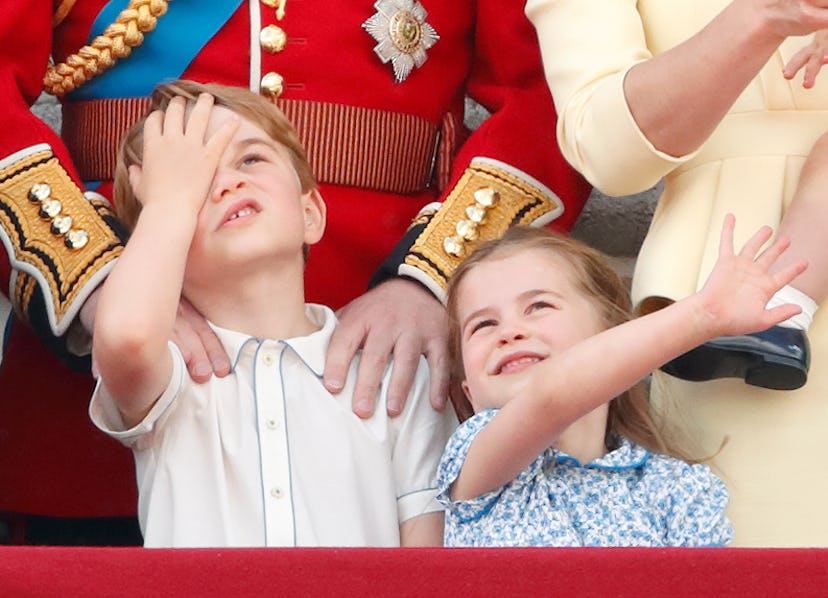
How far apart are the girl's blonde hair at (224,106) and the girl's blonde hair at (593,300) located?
0.20 metres

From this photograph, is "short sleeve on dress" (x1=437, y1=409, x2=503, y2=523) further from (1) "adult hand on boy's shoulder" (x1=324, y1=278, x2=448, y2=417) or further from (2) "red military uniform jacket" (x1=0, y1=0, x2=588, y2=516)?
(2) "red military uniform jacket" (x1=0, y1=0, x2=588, y2=516)

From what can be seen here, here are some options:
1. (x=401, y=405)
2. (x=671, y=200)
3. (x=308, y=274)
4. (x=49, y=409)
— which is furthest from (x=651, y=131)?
(x=49, y=409)

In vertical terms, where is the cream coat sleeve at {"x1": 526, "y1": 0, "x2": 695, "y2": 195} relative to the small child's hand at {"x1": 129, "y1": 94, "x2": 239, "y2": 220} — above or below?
above

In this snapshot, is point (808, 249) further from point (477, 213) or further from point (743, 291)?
point (477, 213)

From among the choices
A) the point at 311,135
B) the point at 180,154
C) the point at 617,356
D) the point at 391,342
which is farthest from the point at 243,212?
the point at 617,356

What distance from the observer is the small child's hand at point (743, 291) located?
4.88 feet

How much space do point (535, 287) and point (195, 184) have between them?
316 mm

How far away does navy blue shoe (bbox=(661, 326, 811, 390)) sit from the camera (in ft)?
5.48

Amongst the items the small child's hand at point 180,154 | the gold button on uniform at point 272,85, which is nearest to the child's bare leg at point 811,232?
the small child's hand at point 180,154

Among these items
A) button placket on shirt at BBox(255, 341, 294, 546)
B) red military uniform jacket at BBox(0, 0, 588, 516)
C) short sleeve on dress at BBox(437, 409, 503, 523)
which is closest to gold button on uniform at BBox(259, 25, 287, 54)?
red military uniform jacket at BBox(0, 0, 588, 516)

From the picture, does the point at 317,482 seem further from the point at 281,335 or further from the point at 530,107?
the point at 530,107

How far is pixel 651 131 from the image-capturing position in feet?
5.75

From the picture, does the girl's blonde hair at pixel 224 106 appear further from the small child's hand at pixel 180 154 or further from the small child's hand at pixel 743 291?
the small child's hand at pixel 743 291

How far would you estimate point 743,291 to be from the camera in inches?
58.8
